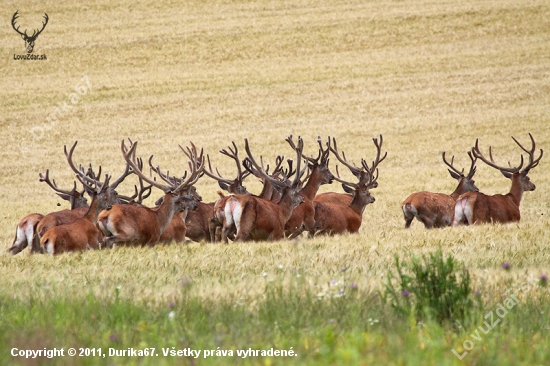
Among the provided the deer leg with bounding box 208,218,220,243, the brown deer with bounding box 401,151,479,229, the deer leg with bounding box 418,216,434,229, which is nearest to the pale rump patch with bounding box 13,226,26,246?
the deer leg with bounding box 208,218,220,243

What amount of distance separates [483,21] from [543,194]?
87.1 ft

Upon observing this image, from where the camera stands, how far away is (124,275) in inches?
324

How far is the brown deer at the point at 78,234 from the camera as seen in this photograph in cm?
1064

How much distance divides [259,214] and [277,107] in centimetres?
2232

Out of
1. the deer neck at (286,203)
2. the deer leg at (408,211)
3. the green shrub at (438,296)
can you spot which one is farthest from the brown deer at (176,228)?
the green shrub at (438,296)

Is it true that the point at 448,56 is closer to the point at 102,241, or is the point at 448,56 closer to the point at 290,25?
the point at 290,25

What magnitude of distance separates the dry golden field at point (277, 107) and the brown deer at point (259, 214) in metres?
1.27

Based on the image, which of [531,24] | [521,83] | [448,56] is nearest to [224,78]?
[448,56]

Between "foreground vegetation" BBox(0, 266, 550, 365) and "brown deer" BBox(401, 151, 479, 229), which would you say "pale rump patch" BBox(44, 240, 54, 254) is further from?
"brown deer" BBox(401, 151, 479, 229)

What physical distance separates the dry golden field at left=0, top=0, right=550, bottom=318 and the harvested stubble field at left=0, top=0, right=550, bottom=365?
0.08 meters

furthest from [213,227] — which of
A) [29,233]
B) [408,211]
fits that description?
[408,211]

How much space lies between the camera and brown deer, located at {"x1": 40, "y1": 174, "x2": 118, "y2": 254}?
10.6m

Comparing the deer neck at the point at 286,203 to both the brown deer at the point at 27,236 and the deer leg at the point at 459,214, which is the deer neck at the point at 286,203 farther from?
the brown deer at the point at 27,236

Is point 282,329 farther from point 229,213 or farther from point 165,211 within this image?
point 165,211
